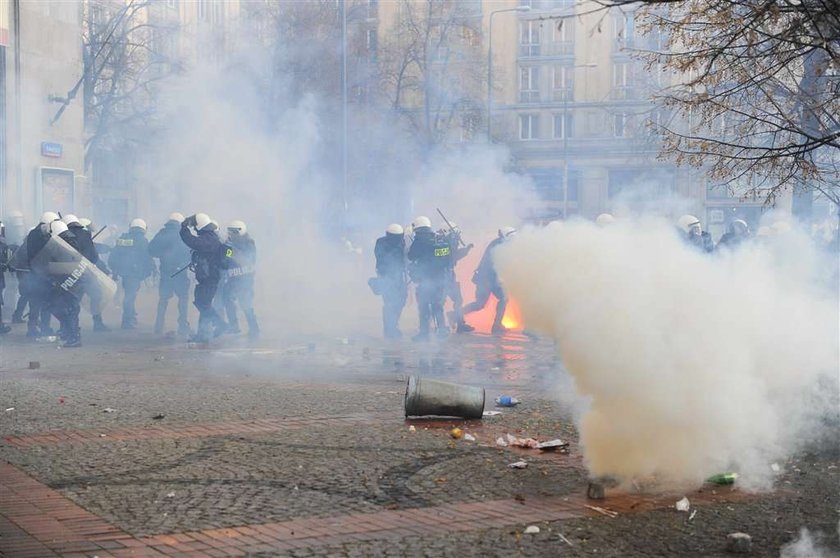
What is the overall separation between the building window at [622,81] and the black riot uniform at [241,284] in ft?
73.6

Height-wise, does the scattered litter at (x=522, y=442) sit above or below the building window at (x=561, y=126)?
below

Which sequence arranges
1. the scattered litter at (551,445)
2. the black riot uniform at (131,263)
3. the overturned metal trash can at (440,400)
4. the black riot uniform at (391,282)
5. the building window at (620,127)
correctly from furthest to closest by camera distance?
1. the building window at (620,127)
2. the black riot uniform at (131,263)
3. the black riot uniform at (391,282)
4. the overturned metal trash can at (440,400)
5. the scattered litter at (551,445)

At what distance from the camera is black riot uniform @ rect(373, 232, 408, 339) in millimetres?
16984

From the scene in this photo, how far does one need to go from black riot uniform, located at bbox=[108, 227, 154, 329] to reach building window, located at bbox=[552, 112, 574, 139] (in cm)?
2570

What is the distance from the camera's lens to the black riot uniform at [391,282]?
1698 centimetres

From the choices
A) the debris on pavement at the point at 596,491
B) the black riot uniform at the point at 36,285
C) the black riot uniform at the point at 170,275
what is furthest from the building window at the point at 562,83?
the debris on pavement at the point at 596,491

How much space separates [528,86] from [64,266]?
30515 mm

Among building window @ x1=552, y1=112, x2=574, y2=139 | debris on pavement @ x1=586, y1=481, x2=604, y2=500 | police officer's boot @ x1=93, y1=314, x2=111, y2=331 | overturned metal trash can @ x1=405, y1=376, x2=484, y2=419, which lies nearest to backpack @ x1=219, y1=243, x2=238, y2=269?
police officer's boot @ x1=93, y1=314, x2=111, y2=331

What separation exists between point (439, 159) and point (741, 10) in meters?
25.8

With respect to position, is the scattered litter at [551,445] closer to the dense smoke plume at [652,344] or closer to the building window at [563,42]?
the dense smoke plume at [652,344]

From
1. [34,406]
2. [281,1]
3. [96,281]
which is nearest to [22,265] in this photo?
[96,281]

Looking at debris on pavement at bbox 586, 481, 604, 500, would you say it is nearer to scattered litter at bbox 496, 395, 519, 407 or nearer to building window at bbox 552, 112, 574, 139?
scattered litter at bbox 496, 395, 519, 407

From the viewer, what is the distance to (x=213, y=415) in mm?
8922

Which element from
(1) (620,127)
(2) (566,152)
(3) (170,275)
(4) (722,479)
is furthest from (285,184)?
(4) (722,479)
